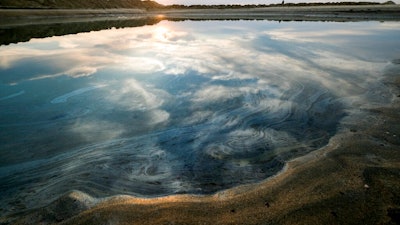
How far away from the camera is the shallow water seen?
4184mm

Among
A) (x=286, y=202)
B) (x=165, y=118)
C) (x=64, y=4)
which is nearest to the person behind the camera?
(x=286, y=202)

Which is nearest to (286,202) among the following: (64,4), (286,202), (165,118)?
(286,202)

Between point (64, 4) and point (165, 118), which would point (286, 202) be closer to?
point (165, 118)

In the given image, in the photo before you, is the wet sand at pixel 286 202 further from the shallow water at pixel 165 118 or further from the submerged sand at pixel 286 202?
the shallow water at pixel 165 118

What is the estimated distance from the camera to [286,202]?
3385 mm

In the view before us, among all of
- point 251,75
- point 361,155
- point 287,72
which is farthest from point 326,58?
point 361,155

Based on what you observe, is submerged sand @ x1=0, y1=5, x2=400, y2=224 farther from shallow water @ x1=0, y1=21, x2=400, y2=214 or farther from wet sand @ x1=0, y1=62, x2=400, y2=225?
shallow water @ x1=0, y1=21, x2=400, y2=214

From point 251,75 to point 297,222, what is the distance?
23.0 feet

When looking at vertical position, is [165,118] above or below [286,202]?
above

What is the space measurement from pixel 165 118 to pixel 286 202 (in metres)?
3.55

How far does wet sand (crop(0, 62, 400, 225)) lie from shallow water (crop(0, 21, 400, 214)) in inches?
10.6

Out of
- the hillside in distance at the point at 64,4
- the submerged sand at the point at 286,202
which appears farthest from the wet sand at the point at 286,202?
the hillside in distance at the point at 64,4

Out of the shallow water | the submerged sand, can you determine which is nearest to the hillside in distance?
the shallow water

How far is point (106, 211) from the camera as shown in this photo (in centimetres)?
336
